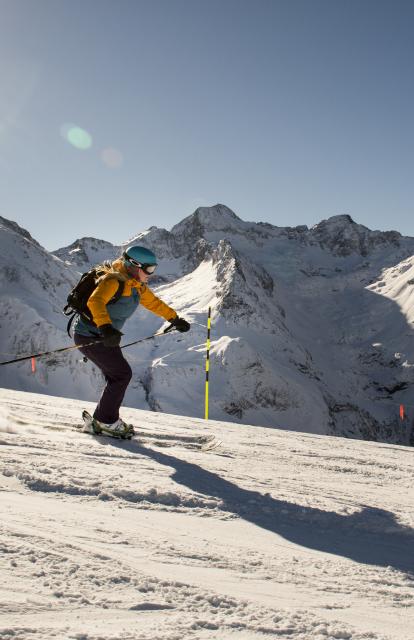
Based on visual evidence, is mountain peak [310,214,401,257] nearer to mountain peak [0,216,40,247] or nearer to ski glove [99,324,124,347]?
mountain peak [0,216,40,247]

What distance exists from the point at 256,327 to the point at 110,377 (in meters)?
50.7

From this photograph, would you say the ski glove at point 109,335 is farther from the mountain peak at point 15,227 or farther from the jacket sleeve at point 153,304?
the mountain peak at point 15,227

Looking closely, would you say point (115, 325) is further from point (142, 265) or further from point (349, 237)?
point (349, 237)

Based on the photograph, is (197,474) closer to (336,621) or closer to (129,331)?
(336,621)

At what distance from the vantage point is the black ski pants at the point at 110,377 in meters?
5.22

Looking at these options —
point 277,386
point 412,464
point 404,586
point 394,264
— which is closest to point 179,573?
point 404,586

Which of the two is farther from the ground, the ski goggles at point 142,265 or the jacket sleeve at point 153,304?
the ski goggles at point 142,265

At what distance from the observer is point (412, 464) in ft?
16.4

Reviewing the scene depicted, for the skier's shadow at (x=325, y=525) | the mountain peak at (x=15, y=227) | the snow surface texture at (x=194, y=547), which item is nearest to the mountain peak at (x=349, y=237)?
the mountain peak at (x=15, y=227)

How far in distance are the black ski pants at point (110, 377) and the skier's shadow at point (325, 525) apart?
6.32ft

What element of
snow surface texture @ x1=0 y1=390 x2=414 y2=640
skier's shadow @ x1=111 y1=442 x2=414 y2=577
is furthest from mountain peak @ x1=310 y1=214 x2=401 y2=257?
skier's shadow @ x1=111 y1=442 x2=414 y2=577

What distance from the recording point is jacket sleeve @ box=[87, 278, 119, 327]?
190 inches

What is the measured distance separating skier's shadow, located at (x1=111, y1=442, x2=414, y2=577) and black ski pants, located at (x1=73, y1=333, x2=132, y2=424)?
6.32ft

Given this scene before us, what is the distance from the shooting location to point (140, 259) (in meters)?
5.16
